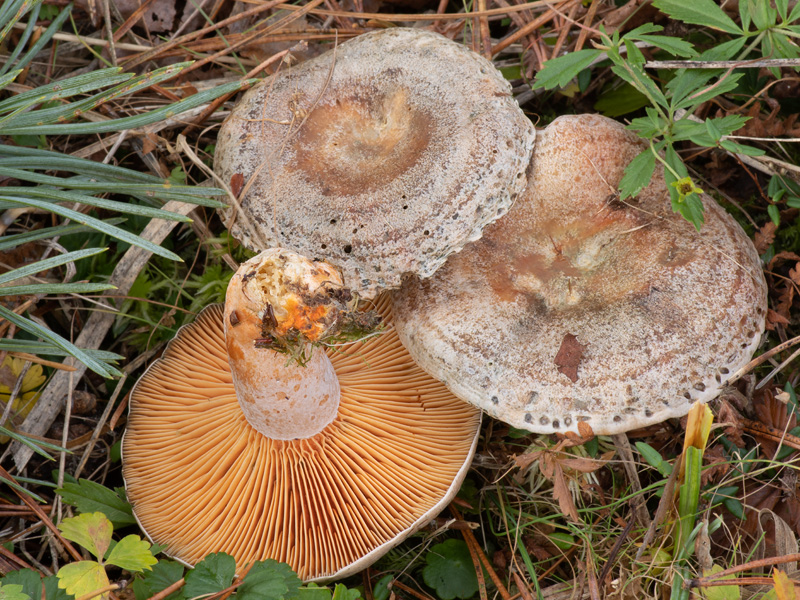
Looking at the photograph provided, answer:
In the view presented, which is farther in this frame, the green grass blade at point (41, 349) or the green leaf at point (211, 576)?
the green grass blade at point (41, 349)

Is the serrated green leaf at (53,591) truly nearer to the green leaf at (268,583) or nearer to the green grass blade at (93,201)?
the green leaf at (268,583)

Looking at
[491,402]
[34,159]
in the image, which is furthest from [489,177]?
[34,159]

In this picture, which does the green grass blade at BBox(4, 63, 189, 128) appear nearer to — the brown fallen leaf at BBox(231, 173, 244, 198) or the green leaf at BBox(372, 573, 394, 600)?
the brown fallen leaf at BBox(231, 173, 244, 198)

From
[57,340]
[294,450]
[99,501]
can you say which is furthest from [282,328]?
[99,501]

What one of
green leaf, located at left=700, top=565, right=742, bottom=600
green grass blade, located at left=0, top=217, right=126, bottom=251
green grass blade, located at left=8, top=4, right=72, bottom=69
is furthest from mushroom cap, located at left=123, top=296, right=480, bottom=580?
green grass blade, located at left=8, top=4, right=72, bottom=69

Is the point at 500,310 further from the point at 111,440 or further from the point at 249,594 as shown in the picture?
the point at 111,440

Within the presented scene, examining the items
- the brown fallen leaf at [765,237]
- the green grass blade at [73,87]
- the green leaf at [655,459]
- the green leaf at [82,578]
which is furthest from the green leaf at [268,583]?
the brown fallen leaf at [765,237]
